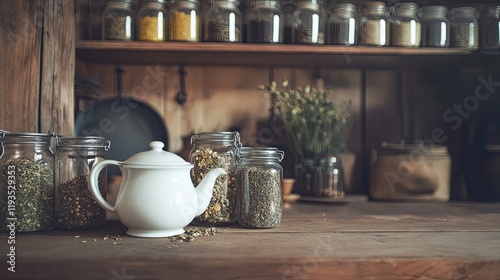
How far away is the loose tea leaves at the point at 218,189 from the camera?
938 mm

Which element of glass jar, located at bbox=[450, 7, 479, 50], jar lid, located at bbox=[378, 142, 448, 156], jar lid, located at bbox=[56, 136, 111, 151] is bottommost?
jar lid, located at bbox=[378, 142, 448, 156]

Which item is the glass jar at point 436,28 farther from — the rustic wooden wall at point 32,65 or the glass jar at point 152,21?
the rustic wooden wall at point 32,65

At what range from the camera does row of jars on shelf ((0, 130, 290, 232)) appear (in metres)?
0.85

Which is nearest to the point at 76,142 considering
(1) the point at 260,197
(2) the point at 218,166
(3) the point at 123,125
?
(2) the point at 218,166

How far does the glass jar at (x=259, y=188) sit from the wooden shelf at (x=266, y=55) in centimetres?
45

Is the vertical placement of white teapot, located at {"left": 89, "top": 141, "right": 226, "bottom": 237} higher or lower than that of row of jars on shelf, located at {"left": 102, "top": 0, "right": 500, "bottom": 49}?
lower

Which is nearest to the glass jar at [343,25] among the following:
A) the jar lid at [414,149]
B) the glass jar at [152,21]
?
the jar lid at [414,149]

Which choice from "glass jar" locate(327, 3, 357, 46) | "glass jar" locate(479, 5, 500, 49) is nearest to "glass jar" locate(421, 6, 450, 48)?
"glass jar" locate(479, 5, 500, 49)

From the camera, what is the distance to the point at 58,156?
0.92m

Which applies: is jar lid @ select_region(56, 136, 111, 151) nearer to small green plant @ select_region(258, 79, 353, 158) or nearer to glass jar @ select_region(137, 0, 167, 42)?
glass jar @ select_region(137, 0, 167, 42)

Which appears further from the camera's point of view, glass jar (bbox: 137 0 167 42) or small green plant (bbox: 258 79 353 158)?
small green plant (bbox: 258 79 353 158)

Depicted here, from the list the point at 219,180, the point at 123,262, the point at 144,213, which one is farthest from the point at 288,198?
the point at 123,262

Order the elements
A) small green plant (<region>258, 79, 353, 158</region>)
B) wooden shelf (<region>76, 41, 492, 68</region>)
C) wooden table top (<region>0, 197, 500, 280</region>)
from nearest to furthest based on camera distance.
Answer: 1. wooden table top (<region>0, 197, 500, 280</region>)
2. wooden shelf (<region>76, 41, 492, 68</region>)
3. small green plant (<region>258, 79, 353, 158</region>)

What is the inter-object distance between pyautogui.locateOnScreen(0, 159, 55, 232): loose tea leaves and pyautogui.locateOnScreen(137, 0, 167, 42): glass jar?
55cm
